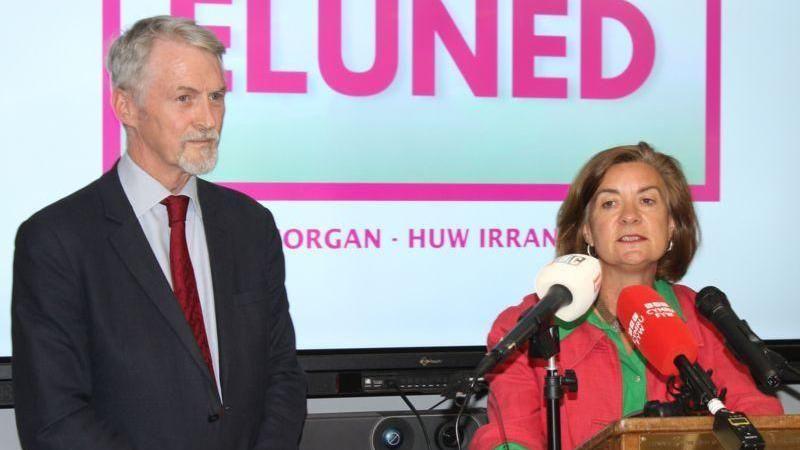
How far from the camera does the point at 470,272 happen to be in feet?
13.6

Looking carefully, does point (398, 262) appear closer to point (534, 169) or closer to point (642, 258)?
point (534, 169)

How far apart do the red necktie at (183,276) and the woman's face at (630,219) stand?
1.24 meters

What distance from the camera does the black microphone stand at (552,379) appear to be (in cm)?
244

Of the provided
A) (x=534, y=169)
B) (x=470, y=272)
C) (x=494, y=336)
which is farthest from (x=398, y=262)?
(x=494, y=336)

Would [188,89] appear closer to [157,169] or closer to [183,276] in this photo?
[157,169]

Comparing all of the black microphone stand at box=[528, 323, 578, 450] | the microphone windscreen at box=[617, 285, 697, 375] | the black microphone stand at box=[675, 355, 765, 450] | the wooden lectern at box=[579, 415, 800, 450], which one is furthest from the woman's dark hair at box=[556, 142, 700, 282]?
the wooden lectern at box=[579, 415, 800, 450]

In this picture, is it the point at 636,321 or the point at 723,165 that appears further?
the point at 723,165

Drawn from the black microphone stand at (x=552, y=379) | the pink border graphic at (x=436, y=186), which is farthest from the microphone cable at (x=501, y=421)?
the pink border graphic at (x=436, y=186)

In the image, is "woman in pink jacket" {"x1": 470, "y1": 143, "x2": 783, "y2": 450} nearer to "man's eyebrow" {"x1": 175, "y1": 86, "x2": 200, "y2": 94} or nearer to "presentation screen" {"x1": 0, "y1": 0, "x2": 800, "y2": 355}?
"presentation screen" {"x1": 0, "y1": 0, "x2": 800, "y2": 355}

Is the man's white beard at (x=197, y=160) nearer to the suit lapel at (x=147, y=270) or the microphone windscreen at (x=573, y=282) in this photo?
the suit lapel at (x=147, y=270)

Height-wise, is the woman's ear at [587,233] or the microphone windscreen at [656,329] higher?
the woman's ear at [587,233]

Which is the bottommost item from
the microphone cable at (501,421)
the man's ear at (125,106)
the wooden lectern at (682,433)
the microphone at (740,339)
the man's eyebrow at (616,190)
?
the microphone cable at (501,421)

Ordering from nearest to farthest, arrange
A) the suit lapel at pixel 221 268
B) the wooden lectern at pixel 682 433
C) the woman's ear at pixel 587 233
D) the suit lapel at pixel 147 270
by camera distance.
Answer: the wooden lectern at pixel 682 433 < the suit lapel at pixel 147 270 < the suit lapel at pixel 221 268 < the woman's ear at pixel 587 233

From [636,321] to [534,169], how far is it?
1.68 meters
